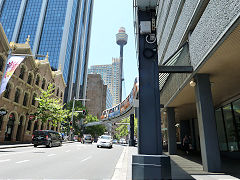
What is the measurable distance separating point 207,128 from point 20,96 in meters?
25.6

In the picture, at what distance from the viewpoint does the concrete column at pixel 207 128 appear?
22.3 feet

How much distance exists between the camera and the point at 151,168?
12.7ft

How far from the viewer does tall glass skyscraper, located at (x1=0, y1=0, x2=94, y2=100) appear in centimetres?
7261

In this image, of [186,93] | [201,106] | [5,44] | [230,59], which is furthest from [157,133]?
[5,44]

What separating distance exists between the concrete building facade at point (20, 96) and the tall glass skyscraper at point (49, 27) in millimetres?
41208

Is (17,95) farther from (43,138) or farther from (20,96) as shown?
(43,138)

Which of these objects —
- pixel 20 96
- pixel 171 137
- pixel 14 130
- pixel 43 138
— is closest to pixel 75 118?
pixel 20 96

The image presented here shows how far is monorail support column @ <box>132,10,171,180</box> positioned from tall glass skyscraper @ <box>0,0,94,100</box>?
68.1m

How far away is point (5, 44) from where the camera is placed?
21.6m

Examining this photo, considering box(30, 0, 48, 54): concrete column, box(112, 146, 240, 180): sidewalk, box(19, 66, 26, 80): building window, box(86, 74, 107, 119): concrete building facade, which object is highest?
box(30, 0, 48, 54): concrete column

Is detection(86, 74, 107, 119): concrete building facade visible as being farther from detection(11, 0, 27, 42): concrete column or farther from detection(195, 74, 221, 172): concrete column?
detection(195, 74, 221, 172): concrete column

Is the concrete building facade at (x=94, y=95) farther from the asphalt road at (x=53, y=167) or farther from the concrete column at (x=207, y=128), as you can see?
the concrete column at (x=207, y=128)

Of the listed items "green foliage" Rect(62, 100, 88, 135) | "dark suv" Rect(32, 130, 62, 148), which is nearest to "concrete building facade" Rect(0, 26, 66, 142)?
"dark suv" Rect(32, 130, 62, 148)

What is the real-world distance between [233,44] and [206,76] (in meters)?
2.33
